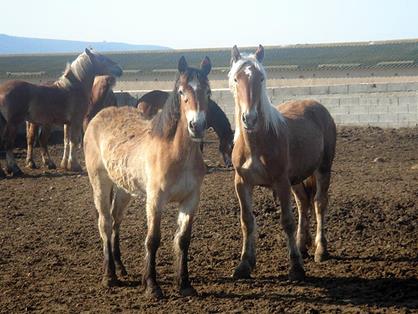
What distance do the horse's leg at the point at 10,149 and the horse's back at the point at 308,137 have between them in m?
6.93

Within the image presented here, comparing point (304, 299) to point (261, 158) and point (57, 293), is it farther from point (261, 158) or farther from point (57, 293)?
point (57, 293)

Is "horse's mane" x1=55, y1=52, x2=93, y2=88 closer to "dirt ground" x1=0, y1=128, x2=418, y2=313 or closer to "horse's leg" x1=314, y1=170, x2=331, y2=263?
"dirt ground" x1=0, y1=128, x2=418, y2=313

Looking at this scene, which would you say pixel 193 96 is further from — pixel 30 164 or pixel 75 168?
pixel 30 164

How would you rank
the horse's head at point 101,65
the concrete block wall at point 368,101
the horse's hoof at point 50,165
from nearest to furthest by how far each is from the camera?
the horse's hoof at point 50,165
the horse's head at point 101,65
the concrete block wall at point 368,101

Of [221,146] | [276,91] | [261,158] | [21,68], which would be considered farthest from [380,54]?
[261,158]

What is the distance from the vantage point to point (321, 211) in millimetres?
7887

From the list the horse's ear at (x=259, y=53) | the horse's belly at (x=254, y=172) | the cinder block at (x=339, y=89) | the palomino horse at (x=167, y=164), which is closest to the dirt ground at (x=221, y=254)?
the palomino horse at (x=167, y=164)

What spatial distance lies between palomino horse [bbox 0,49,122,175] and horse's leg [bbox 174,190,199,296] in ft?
26.0

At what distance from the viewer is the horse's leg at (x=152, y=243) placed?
20.5ft

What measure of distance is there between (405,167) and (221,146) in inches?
130

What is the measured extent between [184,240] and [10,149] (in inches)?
330

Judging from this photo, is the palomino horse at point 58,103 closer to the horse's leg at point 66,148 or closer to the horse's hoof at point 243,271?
the horse's leg at point 66,148

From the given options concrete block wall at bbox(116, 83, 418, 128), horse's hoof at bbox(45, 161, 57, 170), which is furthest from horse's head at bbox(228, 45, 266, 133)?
concrete block wall at bbox(116, 83, 418, 128)

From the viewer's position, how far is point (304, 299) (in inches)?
242
